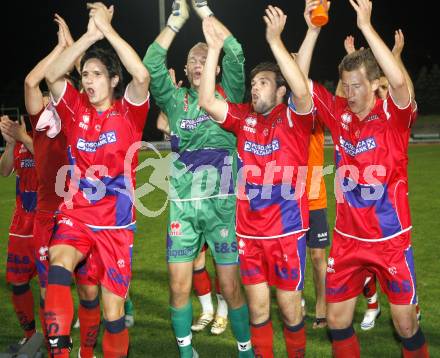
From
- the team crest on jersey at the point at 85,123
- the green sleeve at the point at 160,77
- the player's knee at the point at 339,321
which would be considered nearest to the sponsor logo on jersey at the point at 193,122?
the green sleeve at the point at 160,77

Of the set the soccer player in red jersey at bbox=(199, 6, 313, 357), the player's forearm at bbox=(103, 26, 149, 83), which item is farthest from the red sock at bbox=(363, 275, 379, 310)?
the player's forearm at bbox=(103, 26, 149, 83)

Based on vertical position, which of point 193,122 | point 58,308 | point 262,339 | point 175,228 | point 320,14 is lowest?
point 262,339

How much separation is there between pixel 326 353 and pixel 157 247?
5325 millimetres

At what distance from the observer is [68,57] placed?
516 centimetres

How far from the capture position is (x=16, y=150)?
6730mm

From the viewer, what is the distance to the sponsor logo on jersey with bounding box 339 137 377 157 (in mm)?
4914

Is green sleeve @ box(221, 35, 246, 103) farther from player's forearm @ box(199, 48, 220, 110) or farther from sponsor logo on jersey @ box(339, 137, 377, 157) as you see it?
sponsor logo on jersey @ box(339, 137, 377, 157)

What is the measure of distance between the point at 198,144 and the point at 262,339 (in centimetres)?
174

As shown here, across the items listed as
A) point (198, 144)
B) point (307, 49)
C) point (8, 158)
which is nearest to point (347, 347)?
point (198, 144)

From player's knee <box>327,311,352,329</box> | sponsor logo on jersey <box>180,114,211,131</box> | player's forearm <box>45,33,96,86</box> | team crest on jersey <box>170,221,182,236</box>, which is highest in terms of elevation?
player's forearm <box>45,33,96,86</box>

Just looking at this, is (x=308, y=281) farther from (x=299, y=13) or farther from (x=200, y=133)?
(x=299, y=13)

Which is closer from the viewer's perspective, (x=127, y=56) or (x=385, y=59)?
(x=385, y=59)

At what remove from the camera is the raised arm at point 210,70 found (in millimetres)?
5352

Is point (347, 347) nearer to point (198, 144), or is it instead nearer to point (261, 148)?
point (261, 148)
